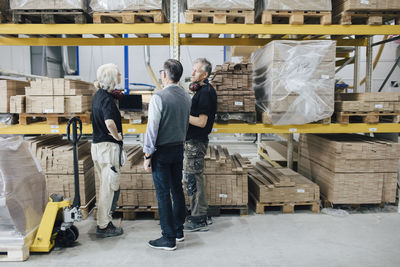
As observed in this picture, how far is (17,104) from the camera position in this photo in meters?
4.93

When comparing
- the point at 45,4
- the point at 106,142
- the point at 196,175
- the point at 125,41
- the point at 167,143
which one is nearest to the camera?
the point at 167,143

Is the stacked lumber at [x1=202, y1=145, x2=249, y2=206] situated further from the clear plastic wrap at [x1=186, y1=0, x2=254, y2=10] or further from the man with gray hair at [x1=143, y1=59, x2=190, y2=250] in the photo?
the clear plastic wrap at [x1=186, y1=0, x2=254, y2=10]

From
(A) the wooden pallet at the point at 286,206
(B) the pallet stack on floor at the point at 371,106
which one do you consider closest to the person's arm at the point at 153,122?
(A) the wooden pallet at the point at 286,206

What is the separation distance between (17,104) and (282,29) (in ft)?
15.1

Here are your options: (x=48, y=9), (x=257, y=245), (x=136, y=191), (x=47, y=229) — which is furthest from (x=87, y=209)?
(x=48, y=9)

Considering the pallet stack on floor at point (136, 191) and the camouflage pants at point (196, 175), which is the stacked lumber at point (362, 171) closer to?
the camouflage pants at point (196, 175)

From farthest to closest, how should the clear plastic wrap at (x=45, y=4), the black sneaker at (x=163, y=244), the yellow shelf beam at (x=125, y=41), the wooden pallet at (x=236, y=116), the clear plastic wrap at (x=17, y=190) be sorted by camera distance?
the yellow shelf beam at (x=125, y=41)
the wooden pallet at (x=236, y=116)
the clear plastic wrap at (x=45, y=4)
the black sneaker at (x=163, y=244)
the clear plastic wrap at (x=17, y=190)

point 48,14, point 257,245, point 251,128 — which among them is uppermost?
point 48,14

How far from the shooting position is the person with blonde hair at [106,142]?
162 inches

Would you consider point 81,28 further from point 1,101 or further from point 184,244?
point 184,244

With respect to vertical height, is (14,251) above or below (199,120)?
below

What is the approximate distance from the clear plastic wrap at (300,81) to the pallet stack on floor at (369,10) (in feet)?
1.94

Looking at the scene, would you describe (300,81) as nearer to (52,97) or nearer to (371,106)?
(371,106)

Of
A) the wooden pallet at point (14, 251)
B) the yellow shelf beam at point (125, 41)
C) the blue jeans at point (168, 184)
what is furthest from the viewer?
the yellow shelf beam at point (125, 41)
